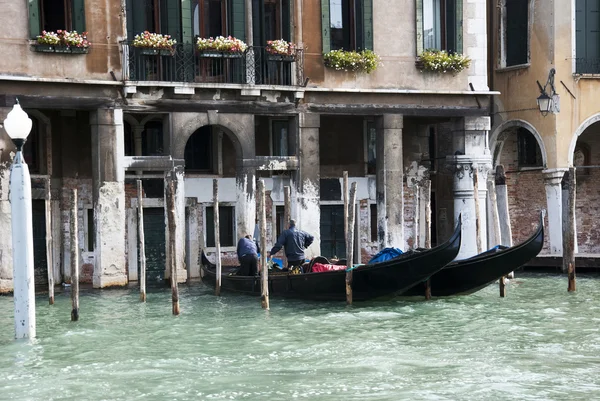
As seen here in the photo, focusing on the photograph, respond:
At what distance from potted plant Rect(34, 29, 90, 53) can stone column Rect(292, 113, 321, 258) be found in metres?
3.21

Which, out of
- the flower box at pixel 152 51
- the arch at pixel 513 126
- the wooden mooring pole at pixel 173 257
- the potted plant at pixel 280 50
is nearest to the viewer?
the wooden mooring pole at pixel 173 257

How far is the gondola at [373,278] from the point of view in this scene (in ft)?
44.5

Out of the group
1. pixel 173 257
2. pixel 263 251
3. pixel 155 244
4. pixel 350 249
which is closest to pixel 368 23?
pixel 155 244

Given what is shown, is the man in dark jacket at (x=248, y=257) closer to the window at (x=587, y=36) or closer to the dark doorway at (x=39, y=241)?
the dark doorway at (x=39, y=241)

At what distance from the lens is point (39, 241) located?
55.3ft

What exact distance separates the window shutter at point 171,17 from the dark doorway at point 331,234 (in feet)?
12.9

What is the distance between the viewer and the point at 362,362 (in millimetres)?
10133

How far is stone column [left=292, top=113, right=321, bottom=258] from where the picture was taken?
16.7 m

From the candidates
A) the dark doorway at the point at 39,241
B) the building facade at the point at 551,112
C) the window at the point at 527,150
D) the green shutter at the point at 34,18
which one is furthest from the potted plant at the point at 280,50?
the window at the point at 527,150

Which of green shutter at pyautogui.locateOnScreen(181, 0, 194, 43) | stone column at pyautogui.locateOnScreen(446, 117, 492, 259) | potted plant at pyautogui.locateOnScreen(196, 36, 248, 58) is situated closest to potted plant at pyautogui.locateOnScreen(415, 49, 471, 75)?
stone column at pyautogui.locateOnScreen(446, 117, 492, 259)

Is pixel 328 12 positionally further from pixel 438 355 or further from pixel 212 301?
pixel 438 355

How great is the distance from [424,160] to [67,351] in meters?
9.81

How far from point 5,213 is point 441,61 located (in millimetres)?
6384

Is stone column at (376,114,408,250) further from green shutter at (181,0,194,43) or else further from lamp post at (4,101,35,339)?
lamp post at (4,101,35,339)
